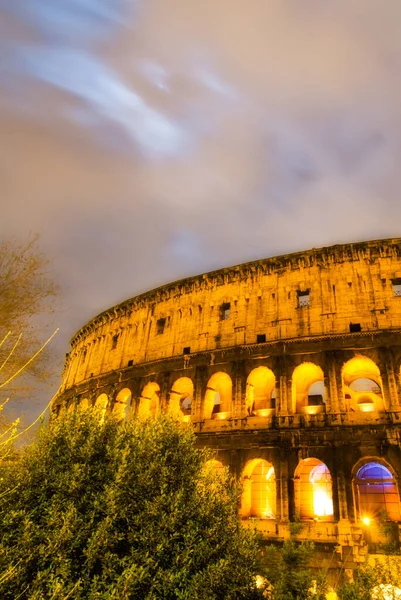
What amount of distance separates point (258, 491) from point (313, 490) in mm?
2664

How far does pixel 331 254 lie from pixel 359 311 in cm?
326

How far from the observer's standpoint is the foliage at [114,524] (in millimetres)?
6562

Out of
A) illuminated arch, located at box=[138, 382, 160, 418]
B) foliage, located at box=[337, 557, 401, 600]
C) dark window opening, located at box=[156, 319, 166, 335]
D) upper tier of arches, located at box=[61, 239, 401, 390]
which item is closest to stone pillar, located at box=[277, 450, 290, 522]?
upper tier of arches, located at box=[61, 239, 401, 390]

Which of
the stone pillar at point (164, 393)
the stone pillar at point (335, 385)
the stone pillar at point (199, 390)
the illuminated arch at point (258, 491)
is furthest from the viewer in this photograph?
the stone pillar at point (164, 393)

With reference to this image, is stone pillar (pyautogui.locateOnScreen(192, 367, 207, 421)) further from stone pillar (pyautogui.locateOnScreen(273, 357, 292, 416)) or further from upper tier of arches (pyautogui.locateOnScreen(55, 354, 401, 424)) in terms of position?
stone pillar (pyautogui.locateOnScreen(273, 357, 292, 416))

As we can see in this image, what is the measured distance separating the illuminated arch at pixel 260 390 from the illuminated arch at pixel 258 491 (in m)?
2.49

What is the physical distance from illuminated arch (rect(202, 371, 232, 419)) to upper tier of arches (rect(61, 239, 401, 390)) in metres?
1.55

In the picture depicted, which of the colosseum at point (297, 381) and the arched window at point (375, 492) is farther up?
the colosseum at point (297, 381)

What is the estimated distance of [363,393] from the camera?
20156 mm

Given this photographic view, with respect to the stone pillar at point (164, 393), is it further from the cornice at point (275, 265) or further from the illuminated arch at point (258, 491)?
the illuminated arch at point (258, 491)

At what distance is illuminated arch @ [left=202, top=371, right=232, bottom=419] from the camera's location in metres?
20.2

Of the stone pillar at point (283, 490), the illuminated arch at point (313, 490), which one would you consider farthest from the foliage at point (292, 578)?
the illuminated arch at point (313, 490)

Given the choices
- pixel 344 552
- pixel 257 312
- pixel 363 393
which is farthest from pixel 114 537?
pixel 363 393

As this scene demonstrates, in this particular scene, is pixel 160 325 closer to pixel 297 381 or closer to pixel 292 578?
pixel 297 381
